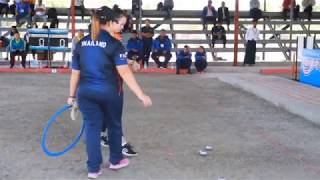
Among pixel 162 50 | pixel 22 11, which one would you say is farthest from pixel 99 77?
pixel 22 11

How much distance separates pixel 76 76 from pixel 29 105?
5.22 meters

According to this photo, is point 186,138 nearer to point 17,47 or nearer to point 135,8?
point 17,47

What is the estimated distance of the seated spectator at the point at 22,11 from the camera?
23.0 m

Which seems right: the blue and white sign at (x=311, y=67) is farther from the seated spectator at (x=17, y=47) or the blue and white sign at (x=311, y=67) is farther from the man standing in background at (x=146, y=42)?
the seated spectator at (x=17, y=47)

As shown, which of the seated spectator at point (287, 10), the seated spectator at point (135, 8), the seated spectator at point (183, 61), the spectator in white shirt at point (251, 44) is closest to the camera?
the seated spectator at point (183, 61)

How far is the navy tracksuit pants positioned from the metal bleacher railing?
18.1m

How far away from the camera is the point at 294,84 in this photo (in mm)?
14211

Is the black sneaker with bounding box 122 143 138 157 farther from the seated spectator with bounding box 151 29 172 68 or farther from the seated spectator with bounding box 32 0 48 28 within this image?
the seated spectator with bounding box 32 0 48 28

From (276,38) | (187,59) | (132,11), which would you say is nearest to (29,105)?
(187,59)

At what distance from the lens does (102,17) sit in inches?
207

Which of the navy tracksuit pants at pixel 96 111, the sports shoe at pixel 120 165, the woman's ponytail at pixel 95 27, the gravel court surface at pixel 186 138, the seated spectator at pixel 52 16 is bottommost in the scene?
the gravel court surface at pixel 186 138

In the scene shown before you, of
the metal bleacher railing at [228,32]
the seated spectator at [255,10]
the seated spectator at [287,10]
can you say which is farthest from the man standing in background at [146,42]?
the seated spectator at [287,10]

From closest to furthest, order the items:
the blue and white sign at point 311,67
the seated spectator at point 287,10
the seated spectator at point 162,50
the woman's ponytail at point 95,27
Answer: the woman's ponytail at point 95,27 → the blue and white sign at point 311,67 → the seated spectator at point 162,50 → the seated spectator at point 287,10

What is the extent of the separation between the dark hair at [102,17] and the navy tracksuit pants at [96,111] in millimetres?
515
